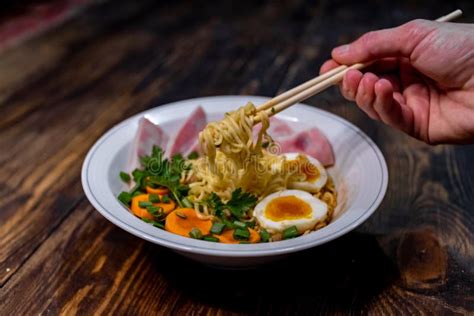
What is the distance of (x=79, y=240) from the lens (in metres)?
1.77

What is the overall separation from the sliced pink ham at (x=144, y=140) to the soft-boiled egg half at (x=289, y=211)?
509 millimetres

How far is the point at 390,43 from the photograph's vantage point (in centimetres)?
180

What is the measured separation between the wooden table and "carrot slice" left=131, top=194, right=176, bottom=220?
138mm

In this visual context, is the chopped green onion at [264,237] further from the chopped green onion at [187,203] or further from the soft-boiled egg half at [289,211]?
the chopped green onion at [187,203]

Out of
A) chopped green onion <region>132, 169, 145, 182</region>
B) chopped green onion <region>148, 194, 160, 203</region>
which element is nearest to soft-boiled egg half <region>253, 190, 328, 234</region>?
chopped green onion <region>148, 194, 160, 203</region>

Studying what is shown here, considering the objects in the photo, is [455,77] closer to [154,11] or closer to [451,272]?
[451,272]

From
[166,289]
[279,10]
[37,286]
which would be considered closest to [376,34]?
[166,289]

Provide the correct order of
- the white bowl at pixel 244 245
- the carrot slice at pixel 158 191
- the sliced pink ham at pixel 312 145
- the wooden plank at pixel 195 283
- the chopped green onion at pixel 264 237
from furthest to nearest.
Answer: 1. the sliced pink ham at pixel 312 145
2. the carrot slice at pixel 158 191
3. the chopped green onion at pixel 264 237
4. the wooden plank at pixel 195 283
5. the white bowl at pixel 244 245

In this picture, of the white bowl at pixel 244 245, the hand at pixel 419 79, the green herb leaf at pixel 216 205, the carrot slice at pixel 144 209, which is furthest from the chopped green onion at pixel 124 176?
the hand at pixel 419 79

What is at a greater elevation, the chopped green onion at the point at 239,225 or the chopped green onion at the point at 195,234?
the chopped green onion at the point at 195,234

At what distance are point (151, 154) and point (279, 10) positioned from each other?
2906mm

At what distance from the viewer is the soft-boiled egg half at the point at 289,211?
5.28ft

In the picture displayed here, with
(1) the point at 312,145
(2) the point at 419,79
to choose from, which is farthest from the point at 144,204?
(2) the point at 419,79

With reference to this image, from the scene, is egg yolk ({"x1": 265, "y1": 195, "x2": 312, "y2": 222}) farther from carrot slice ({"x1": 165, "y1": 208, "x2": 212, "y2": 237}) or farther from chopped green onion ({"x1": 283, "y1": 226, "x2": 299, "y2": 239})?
carrot slice ({"x1": 165, "y1": 208, "x2": 212, "y2": 237})
